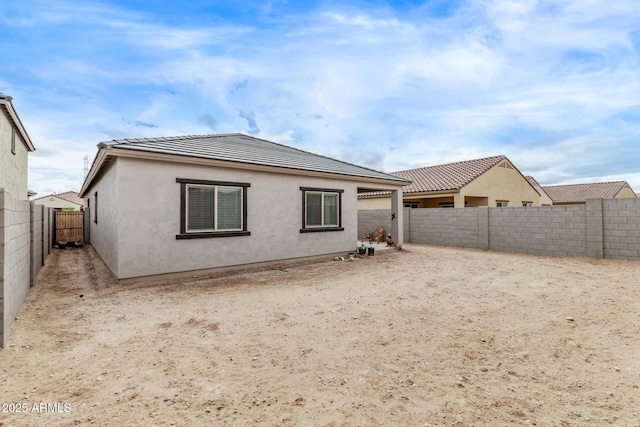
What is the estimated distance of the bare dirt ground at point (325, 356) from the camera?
98.7 inches

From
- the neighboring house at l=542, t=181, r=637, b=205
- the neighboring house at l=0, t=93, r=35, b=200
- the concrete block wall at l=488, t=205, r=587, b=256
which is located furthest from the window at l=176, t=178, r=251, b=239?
the neighboring house at l=542, t=181, r=637, b=205

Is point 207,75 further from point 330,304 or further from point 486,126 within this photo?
point 486,126

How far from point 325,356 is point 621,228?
1224 centimetres

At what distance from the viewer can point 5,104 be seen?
34.2ft

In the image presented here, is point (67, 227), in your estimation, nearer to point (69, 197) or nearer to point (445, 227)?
point (445, 227)

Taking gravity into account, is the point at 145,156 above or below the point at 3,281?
above

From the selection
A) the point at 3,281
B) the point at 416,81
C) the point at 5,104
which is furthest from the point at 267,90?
the point at 3,281

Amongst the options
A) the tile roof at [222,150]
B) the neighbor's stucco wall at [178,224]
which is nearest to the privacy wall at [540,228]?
the tile roof at [222,150]

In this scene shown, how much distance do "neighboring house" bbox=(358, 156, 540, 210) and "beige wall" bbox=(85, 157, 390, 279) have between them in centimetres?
1060

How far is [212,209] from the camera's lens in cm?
826

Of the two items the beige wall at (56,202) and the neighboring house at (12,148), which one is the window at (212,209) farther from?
the beige wall at (56,202)

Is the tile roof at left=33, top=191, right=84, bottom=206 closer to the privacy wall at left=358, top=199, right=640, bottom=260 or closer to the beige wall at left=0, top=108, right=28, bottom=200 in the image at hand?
the beige wall at left=0, top=108, right=28, bottom=200

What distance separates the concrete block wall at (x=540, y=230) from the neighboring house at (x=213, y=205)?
6.83 meters

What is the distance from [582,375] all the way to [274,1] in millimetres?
10247
